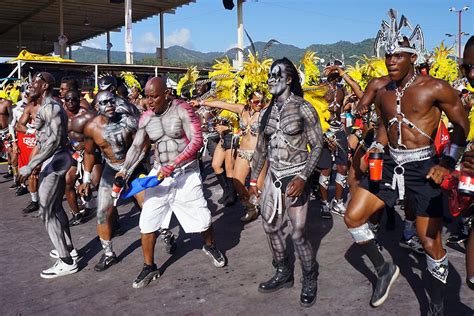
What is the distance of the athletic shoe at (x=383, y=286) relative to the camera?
12.7 feet

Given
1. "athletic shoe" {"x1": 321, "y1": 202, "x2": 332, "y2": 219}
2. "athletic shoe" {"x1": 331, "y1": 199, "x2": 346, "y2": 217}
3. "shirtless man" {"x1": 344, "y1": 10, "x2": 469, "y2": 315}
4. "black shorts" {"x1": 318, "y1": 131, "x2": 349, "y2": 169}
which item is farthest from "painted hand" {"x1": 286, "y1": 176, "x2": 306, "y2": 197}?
"athletic shoe" {"x1": 331, "y1": 199, "x2": 346, "y2": 217}

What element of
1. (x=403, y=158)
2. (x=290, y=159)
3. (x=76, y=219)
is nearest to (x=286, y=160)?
(x=290, y=159)

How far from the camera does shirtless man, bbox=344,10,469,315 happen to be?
11.5ft

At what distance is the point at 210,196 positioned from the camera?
8719 mm

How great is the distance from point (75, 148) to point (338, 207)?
Result: 4361 mm

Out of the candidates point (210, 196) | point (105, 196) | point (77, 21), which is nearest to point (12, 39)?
point (77, 21)

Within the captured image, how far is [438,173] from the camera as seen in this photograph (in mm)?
3293

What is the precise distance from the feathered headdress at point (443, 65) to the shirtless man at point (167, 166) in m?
7.73

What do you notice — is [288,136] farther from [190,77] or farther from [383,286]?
[190,77]

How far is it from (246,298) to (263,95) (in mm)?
3481

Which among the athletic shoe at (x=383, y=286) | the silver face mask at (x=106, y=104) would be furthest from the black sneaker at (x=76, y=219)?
the athletic shoe at (x=383, y=286)

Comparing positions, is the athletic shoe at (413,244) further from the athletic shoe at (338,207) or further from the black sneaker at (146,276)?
the black sneaker at (146,276)

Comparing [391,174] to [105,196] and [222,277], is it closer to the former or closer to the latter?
[222,277]

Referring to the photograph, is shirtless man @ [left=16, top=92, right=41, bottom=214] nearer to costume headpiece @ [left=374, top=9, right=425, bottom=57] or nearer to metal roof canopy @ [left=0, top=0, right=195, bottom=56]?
costume headpiece @ [left=374, top=9, right=425, bottom=57]
